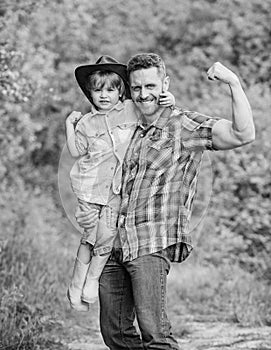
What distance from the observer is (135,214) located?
3.62m

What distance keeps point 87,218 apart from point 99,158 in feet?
0.91

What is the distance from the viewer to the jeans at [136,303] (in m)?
3.53

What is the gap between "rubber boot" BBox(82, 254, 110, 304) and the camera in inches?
146

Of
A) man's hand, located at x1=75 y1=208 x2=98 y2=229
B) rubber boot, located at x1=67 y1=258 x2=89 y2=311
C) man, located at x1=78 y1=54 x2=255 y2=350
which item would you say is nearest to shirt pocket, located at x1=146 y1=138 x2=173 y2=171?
man, located at x1=78 y1=54 x2=255 y2=350

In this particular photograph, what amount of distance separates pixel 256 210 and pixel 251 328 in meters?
2.96

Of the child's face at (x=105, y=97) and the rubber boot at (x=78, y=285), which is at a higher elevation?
the child's face at (x=105, y=97)

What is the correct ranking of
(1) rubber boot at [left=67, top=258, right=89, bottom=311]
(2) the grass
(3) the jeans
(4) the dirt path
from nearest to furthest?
1. (3) the jeans
2. (1) rubber boot at [left=67, top=258, right=89, bottom=311]
3. (4) the dirt path
4. (2) the grass

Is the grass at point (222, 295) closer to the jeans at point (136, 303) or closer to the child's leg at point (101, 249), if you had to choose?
the jeans at point (136, 303)

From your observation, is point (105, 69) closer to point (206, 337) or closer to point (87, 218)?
point (87, 218)

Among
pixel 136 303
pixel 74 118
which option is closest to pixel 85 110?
pixel 74 118

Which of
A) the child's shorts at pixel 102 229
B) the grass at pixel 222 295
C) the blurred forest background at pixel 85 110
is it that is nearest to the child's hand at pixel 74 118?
the child's shorts at pixel 102 229

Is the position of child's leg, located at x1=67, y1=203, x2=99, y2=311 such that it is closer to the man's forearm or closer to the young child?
the young child

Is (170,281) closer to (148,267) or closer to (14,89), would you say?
(14,89)

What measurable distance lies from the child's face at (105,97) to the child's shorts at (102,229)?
0.46m
